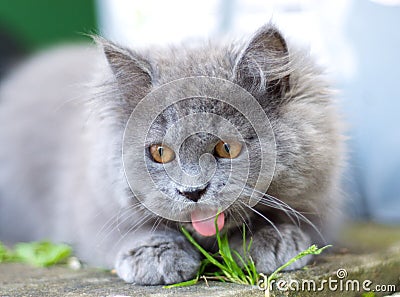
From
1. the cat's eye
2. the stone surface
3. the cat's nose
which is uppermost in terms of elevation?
the cat's eye

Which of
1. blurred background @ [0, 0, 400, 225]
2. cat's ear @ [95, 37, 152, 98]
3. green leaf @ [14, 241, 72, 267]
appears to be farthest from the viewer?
blurred background @ [0, 0, 400, 225]

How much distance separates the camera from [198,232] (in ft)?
6.31

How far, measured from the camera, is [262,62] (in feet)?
6.29

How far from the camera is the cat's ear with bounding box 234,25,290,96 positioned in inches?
74.4

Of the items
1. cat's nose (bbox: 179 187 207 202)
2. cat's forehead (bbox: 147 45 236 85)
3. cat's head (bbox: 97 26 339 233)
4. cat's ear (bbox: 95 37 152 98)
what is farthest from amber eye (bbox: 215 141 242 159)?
cat's ear (bbox: 95 37 152 98)

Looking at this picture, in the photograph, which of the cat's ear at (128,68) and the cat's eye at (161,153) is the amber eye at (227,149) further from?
the cat's ear at (128,68)

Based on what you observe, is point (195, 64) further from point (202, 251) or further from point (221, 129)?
point (202, 251)

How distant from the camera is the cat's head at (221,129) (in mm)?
1797

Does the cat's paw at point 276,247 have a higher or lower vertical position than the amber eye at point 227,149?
lower

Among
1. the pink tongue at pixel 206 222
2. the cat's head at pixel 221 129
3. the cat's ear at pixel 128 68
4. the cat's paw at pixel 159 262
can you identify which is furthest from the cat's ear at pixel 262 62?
the cat's paw at pixel 159 262

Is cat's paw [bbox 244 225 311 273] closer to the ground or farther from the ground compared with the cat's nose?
closer to the ground

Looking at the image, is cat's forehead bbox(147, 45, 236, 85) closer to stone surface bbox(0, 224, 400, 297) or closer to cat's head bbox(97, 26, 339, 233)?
cat's head bbox(97, 26, 339, 233)

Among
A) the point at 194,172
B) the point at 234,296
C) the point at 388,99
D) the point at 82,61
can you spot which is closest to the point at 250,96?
the point at 194,172

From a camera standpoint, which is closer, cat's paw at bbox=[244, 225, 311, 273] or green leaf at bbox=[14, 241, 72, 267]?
cat's paw at bbox=[244, 225, 311, 273]
